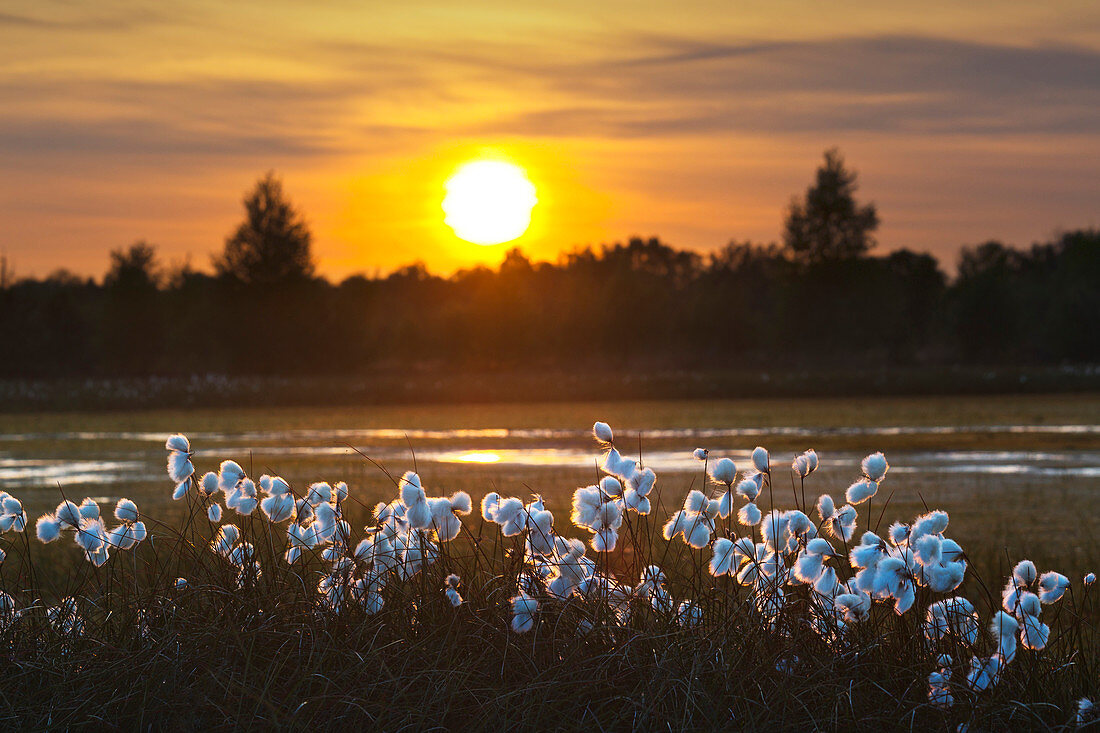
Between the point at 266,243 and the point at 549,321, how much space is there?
53.8 feet

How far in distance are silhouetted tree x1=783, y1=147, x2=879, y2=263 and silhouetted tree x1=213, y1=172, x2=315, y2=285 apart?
27.2 meters

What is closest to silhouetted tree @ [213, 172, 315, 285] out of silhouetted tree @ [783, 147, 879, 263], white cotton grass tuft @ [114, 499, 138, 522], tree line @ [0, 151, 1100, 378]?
tree line @ [0, 151, 1100, 378]

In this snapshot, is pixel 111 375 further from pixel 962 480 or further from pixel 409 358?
pixel 962 480

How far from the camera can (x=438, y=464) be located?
15.6 m

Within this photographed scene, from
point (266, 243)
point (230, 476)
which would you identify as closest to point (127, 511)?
point (230, 476)

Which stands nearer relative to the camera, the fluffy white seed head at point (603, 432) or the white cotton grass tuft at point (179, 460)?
the fluffy white seed head at point (603, 432)

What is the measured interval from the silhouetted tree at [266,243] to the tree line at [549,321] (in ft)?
0.23

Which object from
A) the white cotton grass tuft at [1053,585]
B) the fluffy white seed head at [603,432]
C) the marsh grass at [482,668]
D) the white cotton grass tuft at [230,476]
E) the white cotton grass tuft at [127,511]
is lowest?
the marsh grass at [482,668]

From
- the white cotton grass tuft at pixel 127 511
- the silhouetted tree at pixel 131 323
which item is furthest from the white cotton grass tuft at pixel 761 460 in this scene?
the silhouetted tree at pixel 131 323

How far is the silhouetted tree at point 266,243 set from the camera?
2299 inches

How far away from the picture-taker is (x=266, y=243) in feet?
192

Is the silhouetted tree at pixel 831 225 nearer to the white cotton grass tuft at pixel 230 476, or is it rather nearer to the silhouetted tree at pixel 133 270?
the silhouetted tree at pixel 133 270

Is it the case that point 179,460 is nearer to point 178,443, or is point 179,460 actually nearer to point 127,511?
point 178,443

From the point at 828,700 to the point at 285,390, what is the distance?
35236 millimetres
